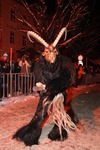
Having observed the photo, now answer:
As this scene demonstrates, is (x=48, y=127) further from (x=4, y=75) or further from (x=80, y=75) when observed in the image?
(x=80, y=75)

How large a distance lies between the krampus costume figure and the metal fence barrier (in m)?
5.25

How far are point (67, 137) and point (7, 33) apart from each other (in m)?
28.6

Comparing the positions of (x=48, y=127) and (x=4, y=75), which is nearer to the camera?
(x=48, y=127)

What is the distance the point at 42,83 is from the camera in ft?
18.5

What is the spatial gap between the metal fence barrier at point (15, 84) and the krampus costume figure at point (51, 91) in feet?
17.2

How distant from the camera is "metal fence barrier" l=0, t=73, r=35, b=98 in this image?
35.9 feet

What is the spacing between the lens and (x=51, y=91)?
18.4ft

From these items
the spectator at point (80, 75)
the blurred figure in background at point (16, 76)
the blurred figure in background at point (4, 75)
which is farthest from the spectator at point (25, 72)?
the spectator at point (80, 75)

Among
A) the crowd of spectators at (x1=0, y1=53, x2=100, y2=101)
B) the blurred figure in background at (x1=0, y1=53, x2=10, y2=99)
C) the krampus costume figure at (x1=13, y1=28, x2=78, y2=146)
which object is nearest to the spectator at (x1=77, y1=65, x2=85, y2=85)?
the crowd of spectators at (x1=0, y1=53, x2=100, y2=101)

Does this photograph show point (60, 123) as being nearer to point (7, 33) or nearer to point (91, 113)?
point (91, 113)

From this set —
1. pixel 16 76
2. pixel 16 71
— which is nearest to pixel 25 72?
pixel 16 71

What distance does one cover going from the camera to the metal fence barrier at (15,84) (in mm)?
10930

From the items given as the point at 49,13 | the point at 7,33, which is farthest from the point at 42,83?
the point at 7,33

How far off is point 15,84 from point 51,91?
20.7 ft
